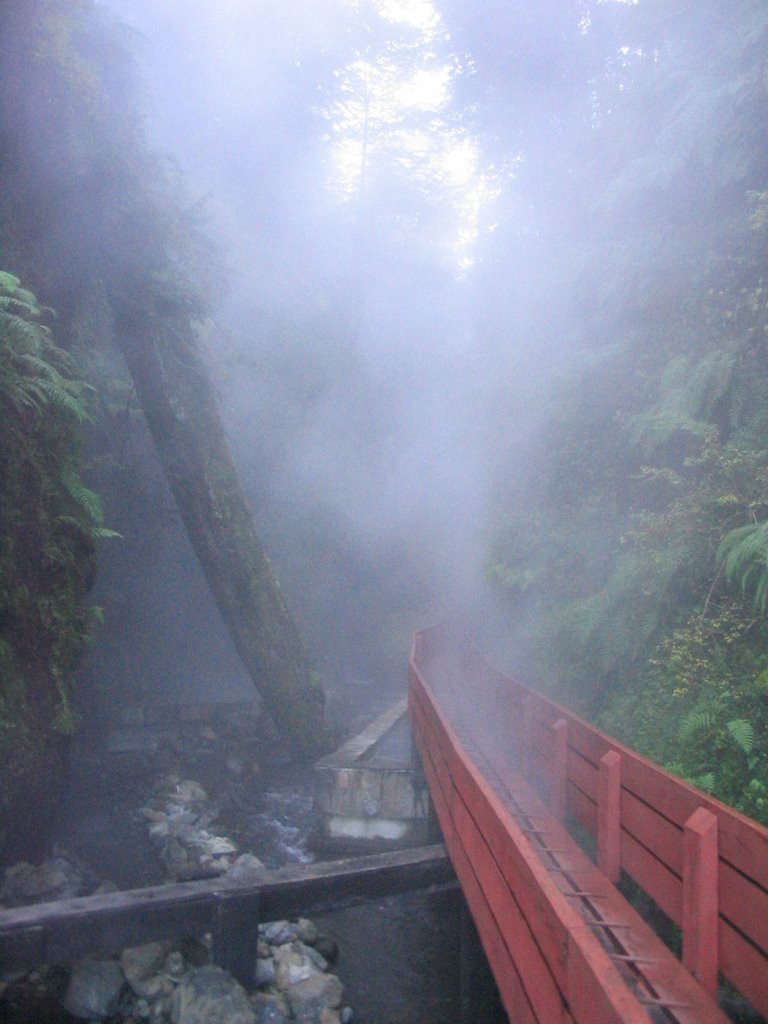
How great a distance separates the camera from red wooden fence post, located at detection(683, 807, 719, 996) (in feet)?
11.0

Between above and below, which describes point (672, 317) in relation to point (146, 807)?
above

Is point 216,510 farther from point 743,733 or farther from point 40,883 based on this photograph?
point 743,733

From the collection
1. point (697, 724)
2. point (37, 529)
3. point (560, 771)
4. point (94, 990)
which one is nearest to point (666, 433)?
point (697, 724)

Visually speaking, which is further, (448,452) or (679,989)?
(448,452)

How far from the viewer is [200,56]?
26.2 m

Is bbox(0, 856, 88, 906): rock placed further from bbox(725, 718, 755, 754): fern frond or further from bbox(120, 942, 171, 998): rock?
bbox(725, 718, 755, 754): fern frond

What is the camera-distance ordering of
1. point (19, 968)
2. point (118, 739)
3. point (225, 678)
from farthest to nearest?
1. point (225, 678)
2. point (118, 739)
3. point (19, 968)

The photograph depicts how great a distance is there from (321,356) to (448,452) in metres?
5.20

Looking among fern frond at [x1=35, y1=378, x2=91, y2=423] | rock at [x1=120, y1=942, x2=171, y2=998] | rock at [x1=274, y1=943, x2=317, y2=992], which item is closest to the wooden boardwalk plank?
rock at [x1=274, y1=943, x2=317, y2=992]

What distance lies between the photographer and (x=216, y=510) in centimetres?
1216

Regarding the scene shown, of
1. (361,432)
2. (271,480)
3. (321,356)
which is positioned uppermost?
(321,356)

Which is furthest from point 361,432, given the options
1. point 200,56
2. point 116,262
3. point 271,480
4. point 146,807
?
point 146,807

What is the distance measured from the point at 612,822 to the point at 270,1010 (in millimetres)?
2612

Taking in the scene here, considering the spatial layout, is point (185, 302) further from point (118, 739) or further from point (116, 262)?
point (118, 739)
